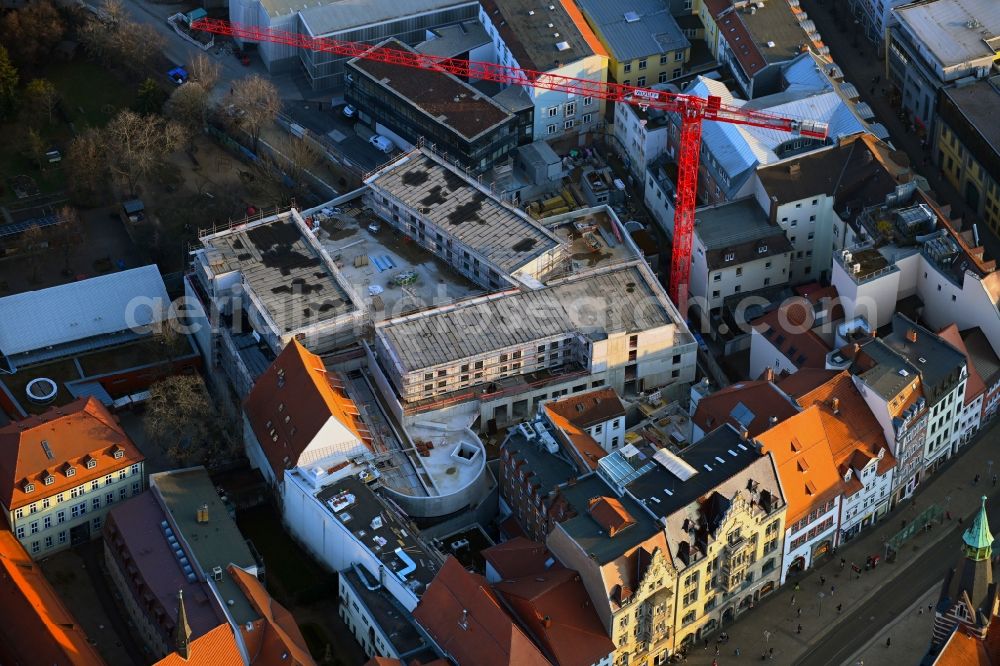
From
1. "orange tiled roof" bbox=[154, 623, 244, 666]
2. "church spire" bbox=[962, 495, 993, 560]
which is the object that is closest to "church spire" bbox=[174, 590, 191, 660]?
"orange tiled roof" bbox=[154, 623, 244, 666]

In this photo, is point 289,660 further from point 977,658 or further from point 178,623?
point 977,658

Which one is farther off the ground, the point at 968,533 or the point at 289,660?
the point at 968,533

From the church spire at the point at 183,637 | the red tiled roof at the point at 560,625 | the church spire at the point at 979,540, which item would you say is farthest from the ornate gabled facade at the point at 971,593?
the church spire at the point at 183,637

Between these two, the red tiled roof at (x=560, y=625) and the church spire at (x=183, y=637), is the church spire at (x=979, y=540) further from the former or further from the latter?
the church spire at (x=183, y=637)

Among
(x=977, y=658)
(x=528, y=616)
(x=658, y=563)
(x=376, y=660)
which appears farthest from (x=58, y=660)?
(x=977, y=658)

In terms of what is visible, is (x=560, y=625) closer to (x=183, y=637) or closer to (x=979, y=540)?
(x=183, y=637)

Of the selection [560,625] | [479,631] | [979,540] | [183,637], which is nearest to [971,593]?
[979,540]
